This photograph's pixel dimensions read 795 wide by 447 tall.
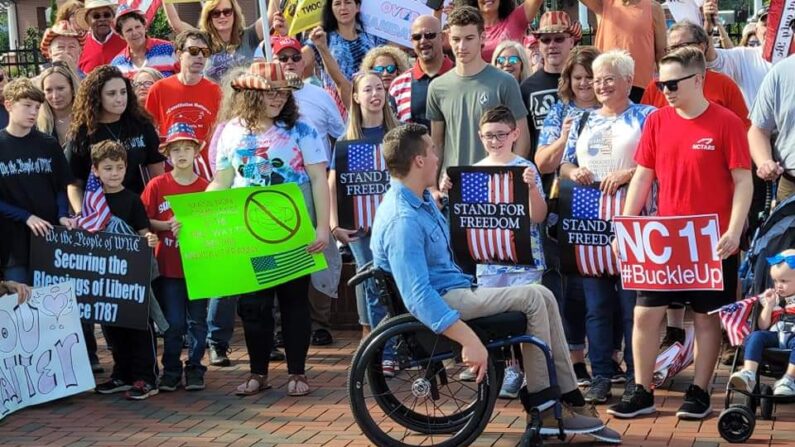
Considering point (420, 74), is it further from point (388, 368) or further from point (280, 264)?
point (388, 368)

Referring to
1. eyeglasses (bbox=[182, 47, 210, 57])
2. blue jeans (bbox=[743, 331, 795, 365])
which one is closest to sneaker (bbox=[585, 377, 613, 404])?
blue jeans (bbox=[743, 331, 795, 365])

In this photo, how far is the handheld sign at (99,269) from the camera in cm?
815

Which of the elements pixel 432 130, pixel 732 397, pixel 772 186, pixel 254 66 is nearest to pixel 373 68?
pixel 432 130

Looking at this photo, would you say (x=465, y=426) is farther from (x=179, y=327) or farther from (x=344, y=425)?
(x=179, y=327)

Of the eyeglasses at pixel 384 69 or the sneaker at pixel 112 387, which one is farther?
the eyeglasses at pixel 384 69

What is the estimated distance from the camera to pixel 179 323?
8289 mm

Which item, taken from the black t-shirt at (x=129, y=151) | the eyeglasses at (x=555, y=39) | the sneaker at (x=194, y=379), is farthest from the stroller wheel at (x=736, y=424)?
the black t-shirt at (x=129, y=151)

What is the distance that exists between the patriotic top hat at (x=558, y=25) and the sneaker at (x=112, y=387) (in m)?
3.51

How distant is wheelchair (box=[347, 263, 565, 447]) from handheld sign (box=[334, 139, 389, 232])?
2.04 meters

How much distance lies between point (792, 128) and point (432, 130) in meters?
2.32

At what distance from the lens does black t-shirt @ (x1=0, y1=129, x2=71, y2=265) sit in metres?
8.23

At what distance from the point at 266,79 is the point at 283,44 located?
1827 mm

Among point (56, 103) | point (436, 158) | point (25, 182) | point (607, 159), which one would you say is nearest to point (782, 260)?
point (607, 159)

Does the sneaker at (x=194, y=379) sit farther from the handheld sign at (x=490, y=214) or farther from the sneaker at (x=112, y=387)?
the handheld sign at (x=490, y=214)
